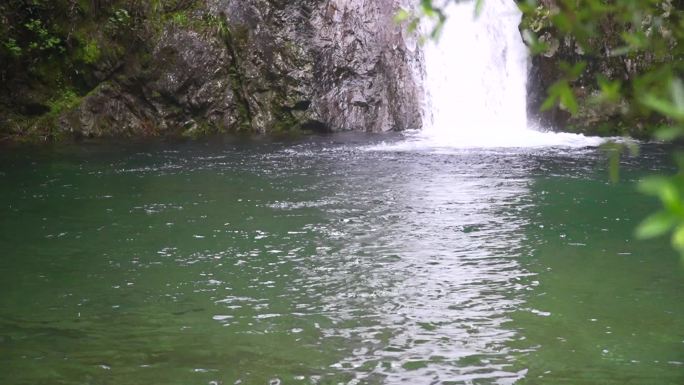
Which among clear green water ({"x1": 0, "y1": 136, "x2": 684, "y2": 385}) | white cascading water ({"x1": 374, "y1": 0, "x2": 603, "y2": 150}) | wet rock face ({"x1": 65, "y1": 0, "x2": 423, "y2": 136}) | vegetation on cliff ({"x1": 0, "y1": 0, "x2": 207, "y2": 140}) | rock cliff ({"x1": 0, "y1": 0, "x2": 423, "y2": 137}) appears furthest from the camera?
white cascading water ({"x1": 374, "y1": 0, "x2": 603, "y2": 150})

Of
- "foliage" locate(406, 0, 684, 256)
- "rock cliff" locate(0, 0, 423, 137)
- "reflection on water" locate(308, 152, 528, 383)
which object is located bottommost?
"reflection on water" locate(308, 152, 528, 383)

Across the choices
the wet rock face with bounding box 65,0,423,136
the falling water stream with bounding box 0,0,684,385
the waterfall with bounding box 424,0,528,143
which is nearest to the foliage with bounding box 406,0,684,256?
the falling water stream with bounding box 0,0,684,385

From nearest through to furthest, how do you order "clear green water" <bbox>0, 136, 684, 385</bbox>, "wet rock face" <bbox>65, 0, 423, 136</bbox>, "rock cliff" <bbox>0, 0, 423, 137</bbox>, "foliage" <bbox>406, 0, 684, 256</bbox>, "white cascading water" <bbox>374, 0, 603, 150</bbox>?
"foliage" <bbox>406, 0, 684, 256</bbox> < "clear green water" <bbox>0, 136, 684, 385</bbox> < "rock cliff" <bbox>0, 0, 423, 137</bbox> < "wet rock face" <bbox>65, 0, 423, 136</bbox> < "white cascading water" <bbox>374, 0, 603, 150</bbox>

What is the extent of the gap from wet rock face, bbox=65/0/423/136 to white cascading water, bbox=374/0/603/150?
24.6 inches

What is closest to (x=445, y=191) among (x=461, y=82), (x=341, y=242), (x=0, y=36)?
(x=341, y=242)

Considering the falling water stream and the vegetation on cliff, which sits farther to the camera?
the vegetation on cliff

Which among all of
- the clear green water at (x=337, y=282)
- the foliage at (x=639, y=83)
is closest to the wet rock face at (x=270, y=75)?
the clear green water at (x=337, y=282)

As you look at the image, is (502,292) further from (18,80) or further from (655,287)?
(18,80)

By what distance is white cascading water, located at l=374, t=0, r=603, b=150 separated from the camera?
23406 millimetres

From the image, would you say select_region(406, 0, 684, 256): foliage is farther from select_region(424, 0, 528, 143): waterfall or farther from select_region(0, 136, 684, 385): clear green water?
select_region(424, 0, 528, 143): waterfall

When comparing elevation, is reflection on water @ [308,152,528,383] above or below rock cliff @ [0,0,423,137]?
below

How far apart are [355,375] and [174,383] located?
114 cm

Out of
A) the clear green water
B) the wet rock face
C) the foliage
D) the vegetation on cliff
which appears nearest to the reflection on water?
the clear green water

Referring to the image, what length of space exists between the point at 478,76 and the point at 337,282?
17424mm
